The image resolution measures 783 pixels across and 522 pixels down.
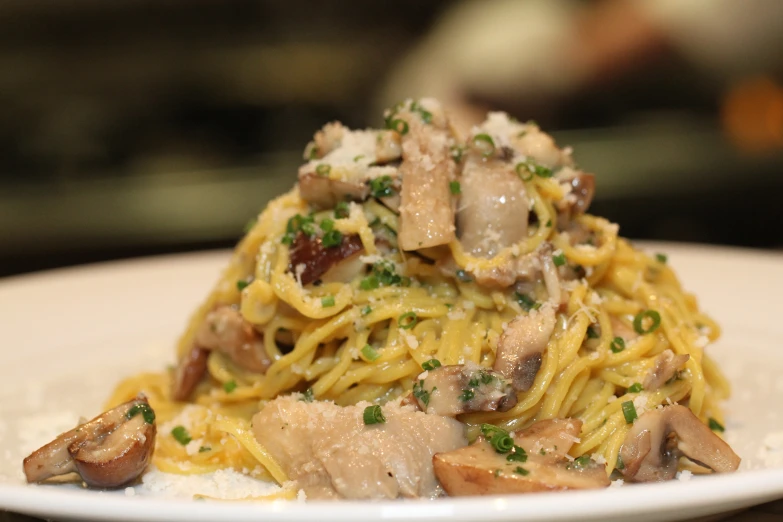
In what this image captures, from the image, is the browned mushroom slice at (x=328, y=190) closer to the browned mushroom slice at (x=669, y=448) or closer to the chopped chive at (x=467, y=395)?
the chopped chive at (x=467, y=395)

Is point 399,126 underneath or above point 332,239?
above

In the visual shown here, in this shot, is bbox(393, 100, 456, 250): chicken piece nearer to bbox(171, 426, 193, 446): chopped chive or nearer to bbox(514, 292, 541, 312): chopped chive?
bbox(514, 292, 541, 312): chopped chive

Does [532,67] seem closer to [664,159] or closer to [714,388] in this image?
[664,159]

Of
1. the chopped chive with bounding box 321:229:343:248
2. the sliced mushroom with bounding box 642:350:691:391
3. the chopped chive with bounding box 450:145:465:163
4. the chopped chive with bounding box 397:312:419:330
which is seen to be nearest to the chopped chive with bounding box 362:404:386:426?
the chopped chive with bounding box 397:312:419:330

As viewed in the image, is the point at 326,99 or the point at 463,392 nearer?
the point at 463,392

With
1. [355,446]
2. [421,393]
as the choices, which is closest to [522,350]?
[421,393]

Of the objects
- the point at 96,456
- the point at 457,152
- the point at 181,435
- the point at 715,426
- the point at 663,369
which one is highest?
the point at 457,152

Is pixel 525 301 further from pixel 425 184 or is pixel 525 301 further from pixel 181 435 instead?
pixel 181 435

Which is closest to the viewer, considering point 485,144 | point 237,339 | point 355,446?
point 355,446

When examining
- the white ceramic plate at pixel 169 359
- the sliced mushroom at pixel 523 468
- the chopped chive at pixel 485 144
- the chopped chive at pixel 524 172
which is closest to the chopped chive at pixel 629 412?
the sliced mushroom at pixel 523 468
